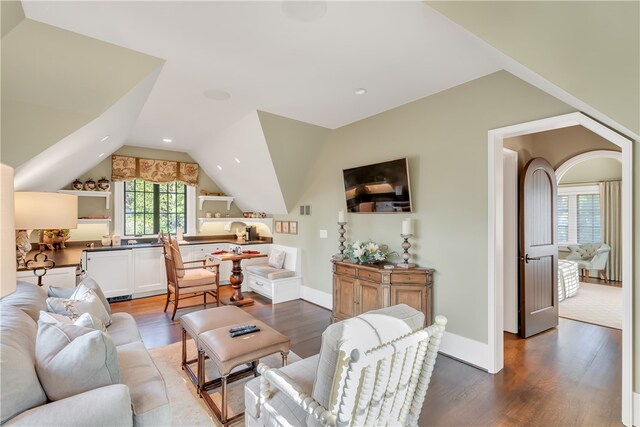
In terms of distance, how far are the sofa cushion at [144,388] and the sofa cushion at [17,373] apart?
0.38m

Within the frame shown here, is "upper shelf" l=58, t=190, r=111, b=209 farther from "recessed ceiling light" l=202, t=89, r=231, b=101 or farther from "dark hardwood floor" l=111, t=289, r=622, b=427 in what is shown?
"recessed ceiling light" l=202, t=89, r=231, b=101

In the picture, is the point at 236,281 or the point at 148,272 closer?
the point at 236,281

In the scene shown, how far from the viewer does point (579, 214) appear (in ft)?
22.8

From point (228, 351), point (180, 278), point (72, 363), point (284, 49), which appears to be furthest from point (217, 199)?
point (72, 363)

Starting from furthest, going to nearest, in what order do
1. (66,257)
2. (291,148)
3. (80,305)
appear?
(291,148), (66,257), (80,305)

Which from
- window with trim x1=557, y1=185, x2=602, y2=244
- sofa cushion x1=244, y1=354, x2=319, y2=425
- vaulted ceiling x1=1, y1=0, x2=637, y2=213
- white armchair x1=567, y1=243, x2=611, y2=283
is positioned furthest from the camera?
window with trim x1=557, y1=185, x2=602, y2=244

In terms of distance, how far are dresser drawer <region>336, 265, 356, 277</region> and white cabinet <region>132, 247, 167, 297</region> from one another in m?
3.35

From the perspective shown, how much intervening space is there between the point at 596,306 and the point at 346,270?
4.10m

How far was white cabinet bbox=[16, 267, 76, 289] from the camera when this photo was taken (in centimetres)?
307

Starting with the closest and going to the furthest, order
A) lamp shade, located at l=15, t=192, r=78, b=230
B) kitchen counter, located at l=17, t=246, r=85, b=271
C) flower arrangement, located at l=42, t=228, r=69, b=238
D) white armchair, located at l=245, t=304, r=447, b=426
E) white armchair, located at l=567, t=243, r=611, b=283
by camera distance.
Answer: white armchair, located at l=245, t=304, r=447, b=426 < lamp shade, located at l=15, t=192, r=78, b=230 < kitchen counter, located at l=17, t=246, r=85, b=271 < flower arrangement, located at l=42, t=228, r=69, b=238 < white armchair, located at l=567, t=243, r=611, b=283

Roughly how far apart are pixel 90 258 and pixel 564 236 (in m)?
10.1

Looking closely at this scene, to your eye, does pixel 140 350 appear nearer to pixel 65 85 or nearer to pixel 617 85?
pixel 65 85

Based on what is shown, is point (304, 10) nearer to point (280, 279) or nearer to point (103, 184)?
point (280, 279)

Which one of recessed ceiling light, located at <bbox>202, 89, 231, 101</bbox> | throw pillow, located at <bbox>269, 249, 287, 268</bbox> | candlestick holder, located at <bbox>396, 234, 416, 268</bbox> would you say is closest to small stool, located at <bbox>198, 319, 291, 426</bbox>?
candlestick holder, located at <bbox>396, 234, 416, 268</bbox>
